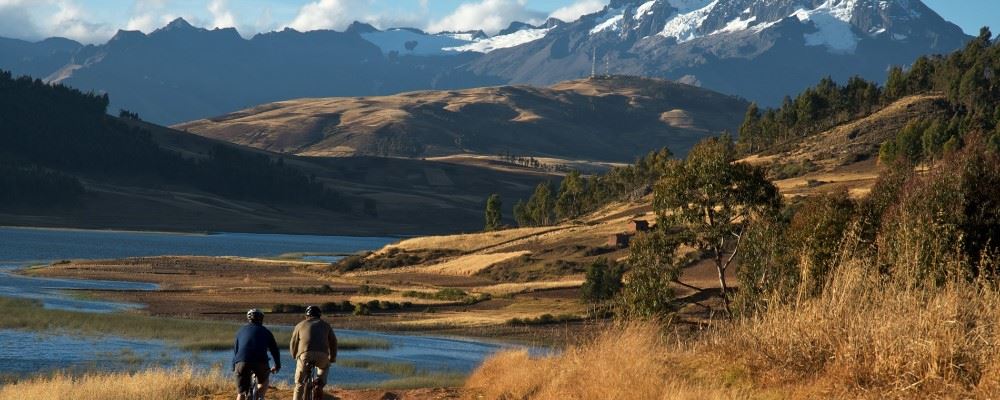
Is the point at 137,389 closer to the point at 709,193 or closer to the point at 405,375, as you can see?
the point at 405,375

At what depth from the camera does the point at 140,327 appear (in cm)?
7612

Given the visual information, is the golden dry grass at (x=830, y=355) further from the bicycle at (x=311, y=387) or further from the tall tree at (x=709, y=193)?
the tall tree at (x=709, y=193)

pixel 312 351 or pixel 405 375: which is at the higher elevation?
pixel 312 351

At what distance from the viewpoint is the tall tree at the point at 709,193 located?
56.9 m

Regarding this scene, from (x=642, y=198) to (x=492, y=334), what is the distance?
106 m

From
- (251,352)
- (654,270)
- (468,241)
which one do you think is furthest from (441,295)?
(251,352)

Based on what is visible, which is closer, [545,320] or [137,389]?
[137,389]

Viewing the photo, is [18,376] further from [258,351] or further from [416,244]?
[416,244]

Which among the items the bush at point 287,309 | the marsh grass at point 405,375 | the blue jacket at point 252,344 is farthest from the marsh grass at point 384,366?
the blue jacket at point 252,344

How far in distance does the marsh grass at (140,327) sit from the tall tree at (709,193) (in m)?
22.9

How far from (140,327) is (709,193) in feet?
122

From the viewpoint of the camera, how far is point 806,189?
157500 millimetres

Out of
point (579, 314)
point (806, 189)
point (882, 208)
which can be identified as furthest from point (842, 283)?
point (806, 189)

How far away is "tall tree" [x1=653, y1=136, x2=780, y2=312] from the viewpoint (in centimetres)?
5694
